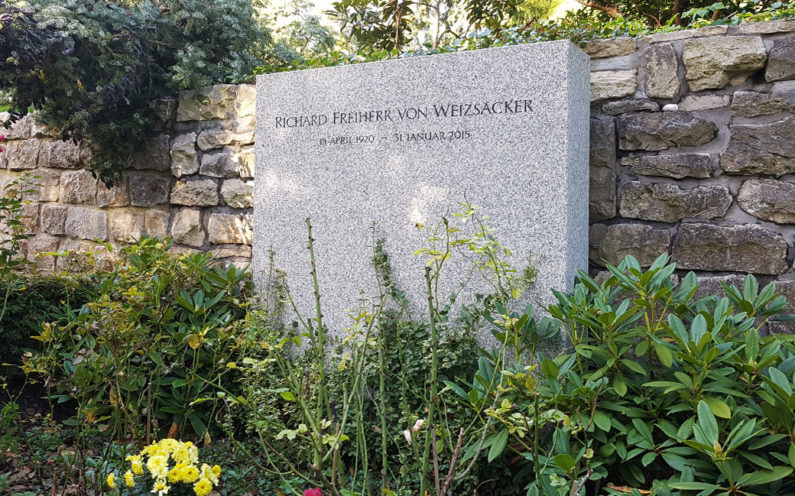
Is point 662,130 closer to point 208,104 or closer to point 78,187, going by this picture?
point 208,104

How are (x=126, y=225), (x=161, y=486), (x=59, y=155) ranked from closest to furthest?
(x=161, y=486) → (x=126, y=225) → (x=59, y=155)

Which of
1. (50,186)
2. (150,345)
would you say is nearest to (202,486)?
(150,345)

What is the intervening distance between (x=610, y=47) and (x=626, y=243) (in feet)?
3.09

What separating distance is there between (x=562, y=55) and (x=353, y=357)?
59.8 inches

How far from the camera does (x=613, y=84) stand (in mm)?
3031

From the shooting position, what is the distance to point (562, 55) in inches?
104

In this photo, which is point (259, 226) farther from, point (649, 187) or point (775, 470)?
point (775, 470)

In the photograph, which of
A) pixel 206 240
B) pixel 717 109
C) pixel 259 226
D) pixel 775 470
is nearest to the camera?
pixel 775 470

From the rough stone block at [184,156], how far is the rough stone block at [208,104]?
129 millimetres

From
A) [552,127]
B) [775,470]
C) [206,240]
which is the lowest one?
[775,470]

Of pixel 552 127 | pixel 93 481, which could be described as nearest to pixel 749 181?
pixel 552 127

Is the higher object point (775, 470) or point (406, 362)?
point (406, 362)

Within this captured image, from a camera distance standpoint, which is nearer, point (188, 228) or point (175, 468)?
point (175, 468)

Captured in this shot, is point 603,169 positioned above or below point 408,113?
below
